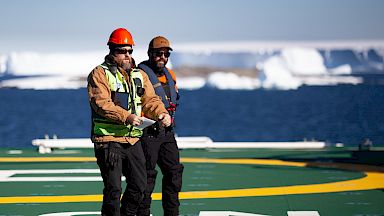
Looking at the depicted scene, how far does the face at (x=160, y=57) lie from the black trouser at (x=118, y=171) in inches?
56.6

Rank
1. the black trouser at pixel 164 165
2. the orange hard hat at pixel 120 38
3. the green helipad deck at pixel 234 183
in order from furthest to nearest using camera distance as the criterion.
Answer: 1. the green helipad deck at pixel 234 183
2. the black trouser at pixel 164 165
3. the orange hard hat at pixel 120 38

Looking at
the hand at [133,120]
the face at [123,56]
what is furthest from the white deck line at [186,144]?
the hand at [133,120]

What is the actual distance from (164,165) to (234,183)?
219 inches

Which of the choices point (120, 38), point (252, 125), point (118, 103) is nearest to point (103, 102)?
point (118, 103)

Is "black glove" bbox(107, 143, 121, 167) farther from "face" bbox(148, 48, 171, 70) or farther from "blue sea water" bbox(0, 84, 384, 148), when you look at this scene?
"blue sea water" bbox(0, 84, 384, 148)

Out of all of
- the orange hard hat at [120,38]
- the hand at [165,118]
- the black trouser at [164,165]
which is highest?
the orange hard hat at [120,38]

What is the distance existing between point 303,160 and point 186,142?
4.38 metres

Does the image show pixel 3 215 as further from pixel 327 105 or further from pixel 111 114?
pixel 327 105

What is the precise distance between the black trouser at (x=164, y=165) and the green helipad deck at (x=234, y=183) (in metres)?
1.25

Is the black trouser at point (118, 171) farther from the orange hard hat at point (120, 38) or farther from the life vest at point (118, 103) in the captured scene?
the orange hard hat at point (120, 38)

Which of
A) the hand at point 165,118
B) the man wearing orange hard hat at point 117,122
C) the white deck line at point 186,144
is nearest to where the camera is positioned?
the man wearing orange hard hat at point 117,122

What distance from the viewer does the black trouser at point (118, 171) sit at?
919cm

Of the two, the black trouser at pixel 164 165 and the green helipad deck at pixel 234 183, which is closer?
the black trouser at pixel 164 165

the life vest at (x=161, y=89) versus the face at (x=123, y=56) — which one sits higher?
the face at (x=123, y=56)
